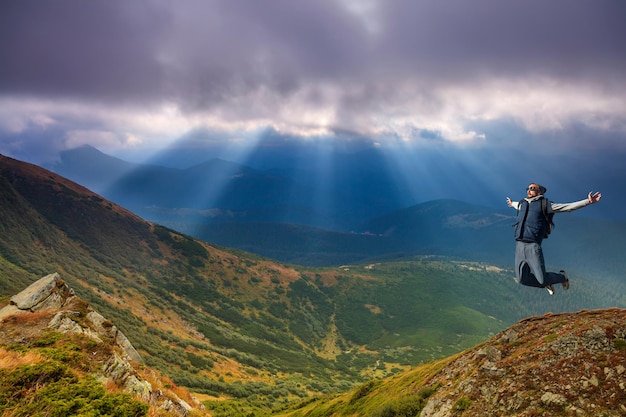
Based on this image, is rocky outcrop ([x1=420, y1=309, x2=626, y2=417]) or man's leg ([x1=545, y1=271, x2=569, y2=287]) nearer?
rocky outcrop ([x1=420, y1=309, x2=626, y2=417])

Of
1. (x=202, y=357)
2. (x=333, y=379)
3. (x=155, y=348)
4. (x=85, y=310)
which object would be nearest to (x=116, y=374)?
(x=85, y=310)

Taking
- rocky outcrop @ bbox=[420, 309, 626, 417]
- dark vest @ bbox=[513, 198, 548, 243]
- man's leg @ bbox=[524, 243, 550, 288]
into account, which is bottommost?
rocky outcrop @ bbox=[420, 309, 626, 417]

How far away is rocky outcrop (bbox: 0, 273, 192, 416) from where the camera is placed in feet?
65.0

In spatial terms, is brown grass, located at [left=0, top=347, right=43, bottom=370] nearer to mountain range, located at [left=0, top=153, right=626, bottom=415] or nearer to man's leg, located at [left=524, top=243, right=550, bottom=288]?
mountain range, located at [left=0, top=153, right=626, bottom=415]

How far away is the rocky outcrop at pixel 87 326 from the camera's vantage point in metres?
19.8

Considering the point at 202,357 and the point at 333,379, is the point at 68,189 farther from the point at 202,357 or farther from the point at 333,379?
→ the point at 333,379

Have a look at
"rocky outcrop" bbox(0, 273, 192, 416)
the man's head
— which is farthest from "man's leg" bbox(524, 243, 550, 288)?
"rocky outcrop" bbox(0, 273, 192, 416)

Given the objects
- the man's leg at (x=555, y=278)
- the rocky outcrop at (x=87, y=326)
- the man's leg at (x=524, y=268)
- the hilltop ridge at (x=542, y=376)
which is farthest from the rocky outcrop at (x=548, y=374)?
the rocky outcrop at (x=87, y=326)

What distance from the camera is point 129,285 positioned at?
4690 inches

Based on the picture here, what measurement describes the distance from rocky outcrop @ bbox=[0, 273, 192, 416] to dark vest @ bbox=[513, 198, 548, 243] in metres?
19.8

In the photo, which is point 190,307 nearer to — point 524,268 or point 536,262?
point 524,268

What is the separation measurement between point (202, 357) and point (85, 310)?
184ft

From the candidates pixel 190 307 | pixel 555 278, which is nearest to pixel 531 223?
pixel 555 278

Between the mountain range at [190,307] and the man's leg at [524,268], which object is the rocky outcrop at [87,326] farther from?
the man's leg at [524,268]
